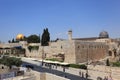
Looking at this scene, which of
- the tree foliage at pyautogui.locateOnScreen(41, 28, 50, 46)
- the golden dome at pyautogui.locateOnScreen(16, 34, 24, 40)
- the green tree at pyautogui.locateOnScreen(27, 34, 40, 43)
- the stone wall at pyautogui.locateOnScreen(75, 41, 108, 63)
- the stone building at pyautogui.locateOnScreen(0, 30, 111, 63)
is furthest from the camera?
the golden dome at pyautogui.locateOnScreen(16, 34, 24, 40)

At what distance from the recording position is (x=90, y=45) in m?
34.4

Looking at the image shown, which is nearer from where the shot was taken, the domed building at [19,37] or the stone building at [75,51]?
the stone building at [75,51]

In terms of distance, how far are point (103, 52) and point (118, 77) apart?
14.0 meters

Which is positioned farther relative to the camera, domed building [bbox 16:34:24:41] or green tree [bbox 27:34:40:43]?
domed building [bbox 16:34:24:41]

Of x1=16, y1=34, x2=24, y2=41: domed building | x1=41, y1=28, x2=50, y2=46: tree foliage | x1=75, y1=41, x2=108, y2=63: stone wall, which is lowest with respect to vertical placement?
x1=75, y1=41, x2=108, y2=63: stone wall

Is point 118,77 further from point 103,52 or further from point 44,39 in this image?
point 44,39

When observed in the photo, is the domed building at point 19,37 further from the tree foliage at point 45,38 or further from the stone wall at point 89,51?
the stone wall at point 89,51

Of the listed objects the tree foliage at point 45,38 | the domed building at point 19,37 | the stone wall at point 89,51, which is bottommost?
the stone wall at point 89,51

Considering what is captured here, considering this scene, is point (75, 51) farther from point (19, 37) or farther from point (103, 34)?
point (19, 37)

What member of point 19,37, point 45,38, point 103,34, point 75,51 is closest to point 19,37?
point 19,37

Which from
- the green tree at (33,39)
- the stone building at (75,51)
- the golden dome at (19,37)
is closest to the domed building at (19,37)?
the golden dome at (19,37)

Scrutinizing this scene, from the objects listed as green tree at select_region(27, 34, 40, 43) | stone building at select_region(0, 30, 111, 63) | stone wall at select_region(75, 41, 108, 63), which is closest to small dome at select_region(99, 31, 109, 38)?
stone building at select_region(0, 30, 111, 63)

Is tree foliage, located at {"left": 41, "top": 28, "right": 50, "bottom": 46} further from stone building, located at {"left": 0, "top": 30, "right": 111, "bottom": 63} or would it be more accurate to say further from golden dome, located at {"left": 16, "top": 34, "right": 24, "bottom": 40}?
golden dome, located at {"left": 16, "top": 34, "right": 24, "bottom": 40}

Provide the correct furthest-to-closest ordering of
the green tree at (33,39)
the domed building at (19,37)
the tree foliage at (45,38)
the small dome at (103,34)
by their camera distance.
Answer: the domed building at (19,37) → the green tree at (33,39) → the small dome at (103,34) → the tree foliage at (45,38)
